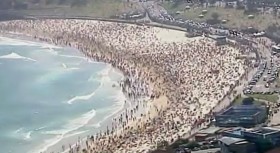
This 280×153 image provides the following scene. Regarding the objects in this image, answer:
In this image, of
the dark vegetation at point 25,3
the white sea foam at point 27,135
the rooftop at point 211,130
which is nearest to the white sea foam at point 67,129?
the white sea foam at point 27,135

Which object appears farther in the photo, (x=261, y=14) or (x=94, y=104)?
(x=261, y=14)

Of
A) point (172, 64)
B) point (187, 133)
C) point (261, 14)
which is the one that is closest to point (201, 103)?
point (187, 133)

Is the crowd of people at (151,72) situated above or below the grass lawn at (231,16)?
below

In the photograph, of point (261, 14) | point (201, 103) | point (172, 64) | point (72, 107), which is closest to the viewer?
point (201, 103)

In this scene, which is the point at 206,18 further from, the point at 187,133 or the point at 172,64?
the point at 187,133

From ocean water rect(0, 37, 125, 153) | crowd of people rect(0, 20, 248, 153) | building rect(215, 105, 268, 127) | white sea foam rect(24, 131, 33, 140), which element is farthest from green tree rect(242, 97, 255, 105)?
white sea foam rect(24, 131, 33, 140)

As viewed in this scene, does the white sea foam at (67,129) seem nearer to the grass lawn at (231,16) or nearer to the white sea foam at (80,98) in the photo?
the white sea foam at (80,98)
